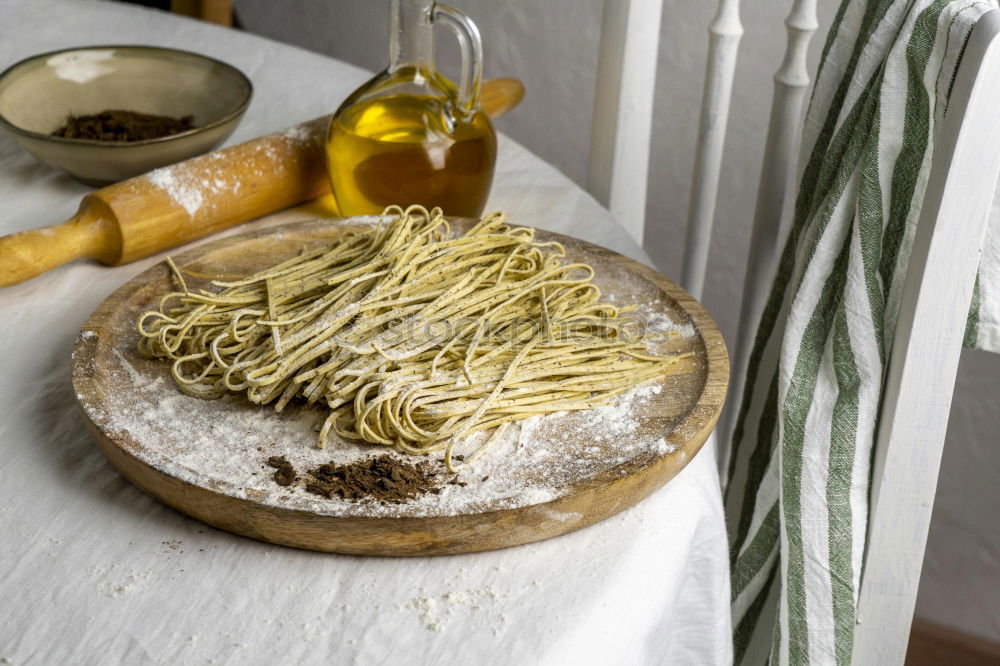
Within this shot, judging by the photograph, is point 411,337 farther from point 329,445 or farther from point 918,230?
point 918,230

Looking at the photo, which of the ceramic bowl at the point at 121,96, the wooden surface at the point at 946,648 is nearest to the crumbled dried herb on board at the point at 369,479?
the ceramic bowl at the point at 121,96

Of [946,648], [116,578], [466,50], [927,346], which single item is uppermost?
[466,50]

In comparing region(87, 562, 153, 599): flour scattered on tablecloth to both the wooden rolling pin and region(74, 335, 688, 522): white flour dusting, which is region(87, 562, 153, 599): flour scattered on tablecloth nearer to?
region(74, 335, 688, 522): white flour dusting

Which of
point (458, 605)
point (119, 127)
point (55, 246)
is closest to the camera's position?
point (458, 605)

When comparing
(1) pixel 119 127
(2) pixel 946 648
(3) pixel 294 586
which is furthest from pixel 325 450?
(2) pixel 946 648

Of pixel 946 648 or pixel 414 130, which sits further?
pixel 946 648

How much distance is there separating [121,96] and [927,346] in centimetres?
92

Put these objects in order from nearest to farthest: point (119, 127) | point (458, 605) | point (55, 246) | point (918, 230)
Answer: point (458, 605)
point (918, 230)
point (55, 246)
point (119, 127)

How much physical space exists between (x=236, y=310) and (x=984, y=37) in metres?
0.58

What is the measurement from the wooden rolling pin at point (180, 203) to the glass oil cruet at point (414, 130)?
0.27 ft

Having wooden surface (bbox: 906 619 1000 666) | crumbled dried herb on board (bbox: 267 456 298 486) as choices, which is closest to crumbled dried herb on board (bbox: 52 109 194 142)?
crumbled dried herb on board (bbox: 267 456 298 486)

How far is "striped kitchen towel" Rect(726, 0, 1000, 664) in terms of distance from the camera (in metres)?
0.83

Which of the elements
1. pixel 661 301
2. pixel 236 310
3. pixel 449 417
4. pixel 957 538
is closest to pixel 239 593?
pixel 449 417

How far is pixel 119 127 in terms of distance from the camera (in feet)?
3.79
